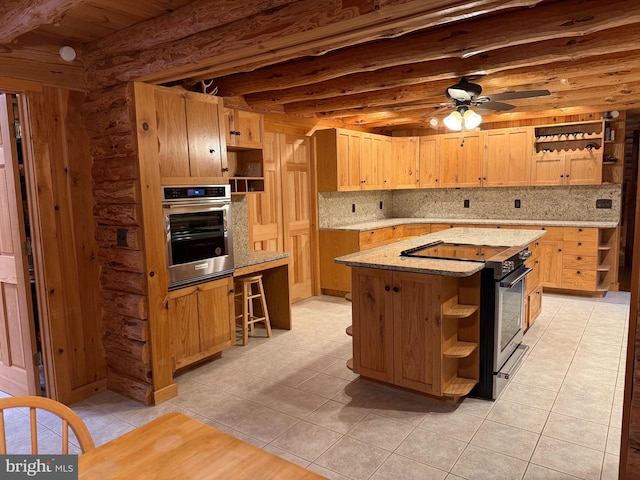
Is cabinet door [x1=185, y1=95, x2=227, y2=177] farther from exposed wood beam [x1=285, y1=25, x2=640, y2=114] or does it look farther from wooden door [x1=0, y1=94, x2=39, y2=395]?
exposed wood beam [x1=285, y1=25, x2=640, y2=114]

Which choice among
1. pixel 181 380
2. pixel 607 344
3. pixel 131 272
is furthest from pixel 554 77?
pixel 181 380

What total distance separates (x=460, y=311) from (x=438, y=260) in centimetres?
38

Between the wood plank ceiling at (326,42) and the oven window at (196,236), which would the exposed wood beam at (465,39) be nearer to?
the wood plank ceiling at (326,42)

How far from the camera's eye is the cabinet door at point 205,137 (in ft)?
11.0

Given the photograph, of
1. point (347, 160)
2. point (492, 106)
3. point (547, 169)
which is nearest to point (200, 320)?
point (492, 106)

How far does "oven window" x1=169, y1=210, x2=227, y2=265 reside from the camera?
327cm

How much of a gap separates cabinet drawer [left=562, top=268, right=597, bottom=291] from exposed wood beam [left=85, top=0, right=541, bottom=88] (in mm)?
4492

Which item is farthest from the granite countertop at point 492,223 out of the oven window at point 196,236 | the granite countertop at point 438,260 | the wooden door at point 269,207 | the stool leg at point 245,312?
the oven window at point 196,236

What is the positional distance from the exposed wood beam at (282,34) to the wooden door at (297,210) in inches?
98.7

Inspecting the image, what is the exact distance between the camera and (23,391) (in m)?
3.31

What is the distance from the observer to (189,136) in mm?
3322

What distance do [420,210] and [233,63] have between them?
542cm

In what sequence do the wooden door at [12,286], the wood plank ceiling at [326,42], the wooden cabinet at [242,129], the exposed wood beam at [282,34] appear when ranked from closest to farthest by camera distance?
the exposed wood beam at [282,34]
the wood plank ceiling at [326,42]
the wooden door at [12,286]
the wooden cabinet at [242,129]

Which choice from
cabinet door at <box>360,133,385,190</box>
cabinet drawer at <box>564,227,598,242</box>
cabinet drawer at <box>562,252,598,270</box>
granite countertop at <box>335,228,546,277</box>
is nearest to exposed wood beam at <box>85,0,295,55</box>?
granite countertop at <box>335,228,546,277</box>
